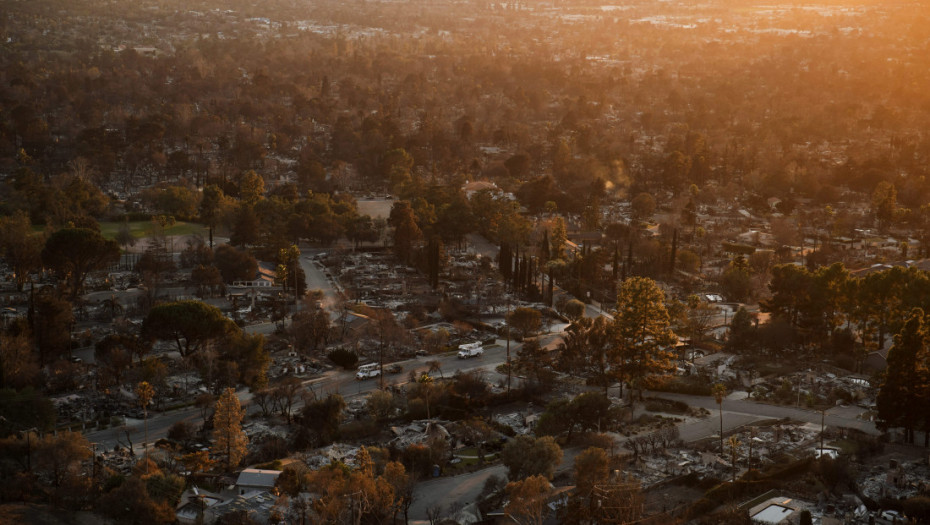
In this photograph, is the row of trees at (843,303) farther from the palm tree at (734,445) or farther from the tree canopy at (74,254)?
the tree canopy at (74,254)

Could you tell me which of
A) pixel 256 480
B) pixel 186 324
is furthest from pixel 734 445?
pixel 186 324

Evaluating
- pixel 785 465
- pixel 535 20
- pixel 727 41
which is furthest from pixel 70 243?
pixel 535 20

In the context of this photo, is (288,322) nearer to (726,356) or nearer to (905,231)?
(726,356)

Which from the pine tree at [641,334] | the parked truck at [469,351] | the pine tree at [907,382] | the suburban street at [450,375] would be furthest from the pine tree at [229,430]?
the pine tree at [907,382]

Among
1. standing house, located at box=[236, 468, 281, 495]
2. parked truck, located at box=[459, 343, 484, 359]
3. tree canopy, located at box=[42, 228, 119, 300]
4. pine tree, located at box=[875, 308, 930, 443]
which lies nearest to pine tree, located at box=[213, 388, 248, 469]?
standing house, located at box=[236, 468, 281, 495]

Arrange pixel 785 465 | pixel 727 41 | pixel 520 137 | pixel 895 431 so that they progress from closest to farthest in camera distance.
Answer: pixel 785 465, pixel 895 431, pixel 520 137, pixel 727 41

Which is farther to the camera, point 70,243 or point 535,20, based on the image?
point 535,20

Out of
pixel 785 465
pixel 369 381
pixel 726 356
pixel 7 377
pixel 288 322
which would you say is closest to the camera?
pixel 785 465
